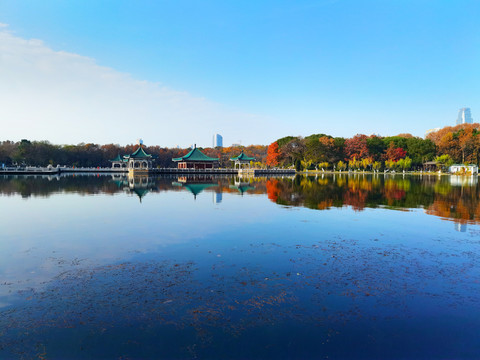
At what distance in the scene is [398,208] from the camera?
2220 cm

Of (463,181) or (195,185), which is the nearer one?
(195,185)

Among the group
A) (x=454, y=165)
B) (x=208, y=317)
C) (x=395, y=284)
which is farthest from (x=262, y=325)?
(x=454, y=165)

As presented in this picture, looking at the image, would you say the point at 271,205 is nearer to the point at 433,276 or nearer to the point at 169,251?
the point at 169,251

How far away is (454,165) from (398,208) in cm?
8207

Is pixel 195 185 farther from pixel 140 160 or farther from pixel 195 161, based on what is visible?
pixel 140 160

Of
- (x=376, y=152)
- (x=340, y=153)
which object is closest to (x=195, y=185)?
(x=340, y=153)

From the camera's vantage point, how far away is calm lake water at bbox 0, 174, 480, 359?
565cm

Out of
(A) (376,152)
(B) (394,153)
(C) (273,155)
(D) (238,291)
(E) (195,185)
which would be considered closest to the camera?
(D) (238,291)

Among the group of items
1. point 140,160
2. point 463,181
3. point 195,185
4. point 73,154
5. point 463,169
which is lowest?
point 463,181

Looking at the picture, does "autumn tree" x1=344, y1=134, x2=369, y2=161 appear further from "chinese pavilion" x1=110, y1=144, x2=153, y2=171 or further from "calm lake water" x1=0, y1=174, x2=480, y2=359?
"calm lake water" x1=0, y1=174, x2=480, y2=359

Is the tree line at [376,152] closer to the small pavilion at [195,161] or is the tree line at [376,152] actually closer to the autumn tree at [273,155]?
the autumn tree at [273,155]

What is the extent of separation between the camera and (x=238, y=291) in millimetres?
7793

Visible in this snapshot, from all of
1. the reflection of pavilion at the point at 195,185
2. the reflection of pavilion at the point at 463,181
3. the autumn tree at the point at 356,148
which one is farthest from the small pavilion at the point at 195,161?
the reflection of pavilion at the point at 463,181

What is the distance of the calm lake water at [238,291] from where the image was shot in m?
5.65
